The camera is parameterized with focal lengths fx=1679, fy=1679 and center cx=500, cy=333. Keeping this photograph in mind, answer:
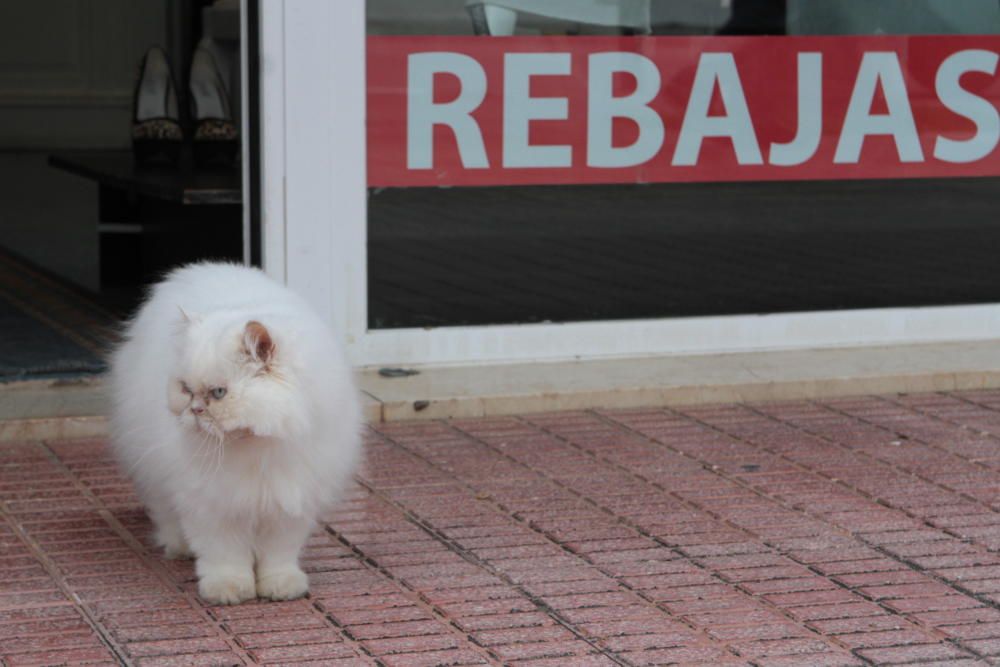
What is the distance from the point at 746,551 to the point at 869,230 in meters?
3.02

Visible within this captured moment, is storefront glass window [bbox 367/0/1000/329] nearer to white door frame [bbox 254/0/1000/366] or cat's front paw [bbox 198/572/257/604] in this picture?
white door frame [bbox 254/0/1000/366]

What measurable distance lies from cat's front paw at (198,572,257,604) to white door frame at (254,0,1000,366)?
2.39m

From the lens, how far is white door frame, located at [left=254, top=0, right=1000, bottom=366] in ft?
21.3

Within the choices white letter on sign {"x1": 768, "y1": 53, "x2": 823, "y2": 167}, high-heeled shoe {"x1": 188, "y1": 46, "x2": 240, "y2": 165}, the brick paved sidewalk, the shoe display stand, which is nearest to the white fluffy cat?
the brick paved sidewalk

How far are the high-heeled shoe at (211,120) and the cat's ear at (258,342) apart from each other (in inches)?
177

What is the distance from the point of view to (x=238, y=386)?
3992 millimetres

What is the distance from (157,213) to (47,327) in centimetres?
110

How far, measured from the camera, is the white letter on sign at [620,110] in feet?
22.9

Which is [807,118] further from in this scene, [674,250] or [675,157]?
[674,250]

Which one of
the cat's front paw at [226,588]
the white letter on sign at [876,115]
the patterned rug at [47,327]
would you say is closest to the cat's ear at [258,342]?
the cat's front paw at [226,588]

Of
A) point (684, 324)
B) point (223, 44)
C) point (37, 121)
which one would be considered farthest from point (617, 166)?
point (37, 121)

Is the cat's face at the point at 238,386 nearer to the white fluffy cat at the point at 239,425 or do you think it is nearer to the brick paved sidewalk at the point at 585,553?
the white fluffy cat at the point at 239,425

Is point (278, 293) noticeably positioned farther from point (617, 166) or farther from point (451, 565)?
point (617, 166)

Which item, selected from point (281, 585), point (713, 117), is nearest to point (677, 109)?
point (713, 117)
